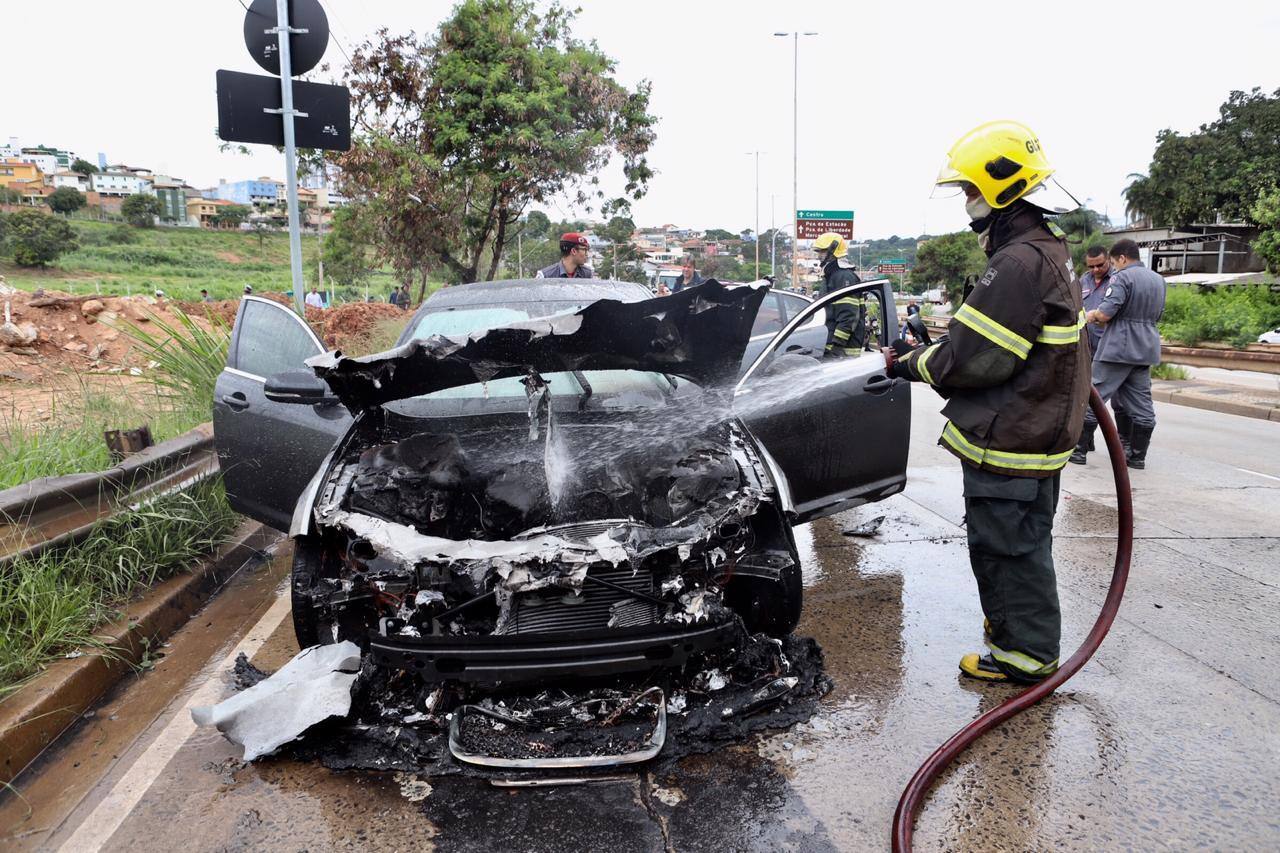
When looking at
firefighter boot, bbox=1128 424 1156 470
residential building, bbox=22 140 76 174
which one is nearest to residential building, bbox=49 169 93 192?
residential building, bbox=22 140 76 174

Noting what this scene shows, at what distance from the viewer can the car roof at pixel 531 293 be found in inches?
188

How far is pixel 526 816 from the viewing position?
2584mm

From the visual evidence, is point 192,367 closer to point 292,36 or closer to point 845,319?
point 292,36

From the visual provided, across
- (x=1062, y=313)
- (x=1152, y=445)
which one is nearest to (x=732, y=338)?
(x=1062, y=313)

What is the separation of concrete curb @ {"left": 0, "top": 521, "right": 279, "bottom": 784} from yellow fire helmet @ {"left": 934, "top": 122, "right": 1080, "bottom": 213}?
3.87 meters

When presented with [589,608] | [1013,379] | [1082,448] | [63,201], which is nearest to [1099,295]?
[1082,448]

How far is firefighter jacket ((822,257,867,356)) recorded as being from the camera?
5.28 meters

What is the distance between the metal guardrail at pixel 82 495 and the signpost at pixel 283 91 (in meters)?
1.52

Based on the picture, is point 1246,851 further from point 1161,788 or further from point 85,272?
point 85,272

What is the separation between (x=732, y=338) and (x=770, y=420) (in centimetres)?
69

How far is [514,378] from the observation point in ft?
13.3

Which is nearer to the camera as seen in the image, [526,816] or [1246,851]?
[1246,851]

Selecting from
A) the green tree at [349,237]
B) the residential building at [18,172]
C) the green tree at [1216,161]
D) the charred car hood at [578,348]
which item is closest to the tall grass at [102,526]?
the charred car hood at [578,348]

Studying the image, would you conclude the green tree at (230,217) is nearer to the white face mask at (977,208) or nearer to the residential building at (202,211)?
the residential building at (202,211)
